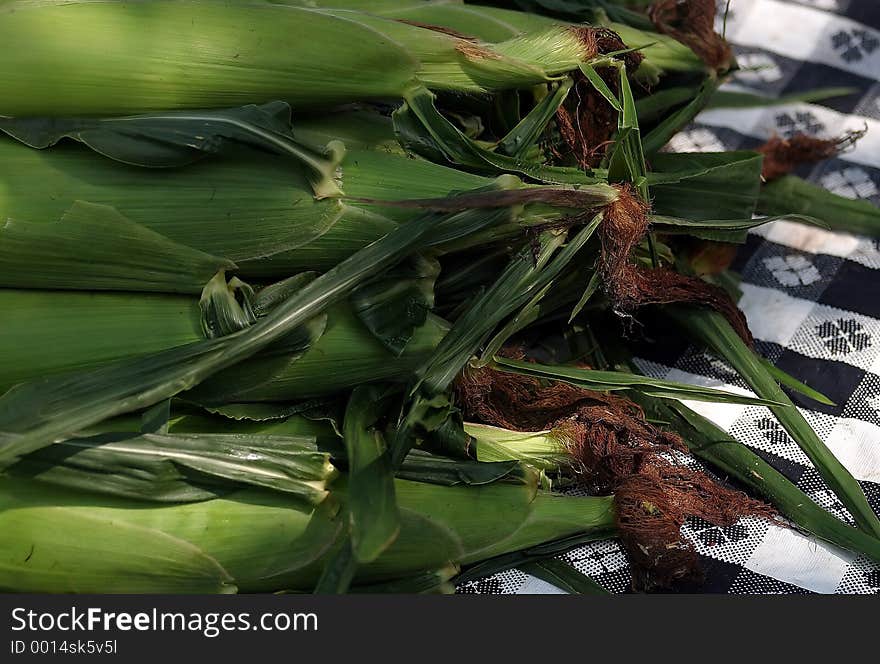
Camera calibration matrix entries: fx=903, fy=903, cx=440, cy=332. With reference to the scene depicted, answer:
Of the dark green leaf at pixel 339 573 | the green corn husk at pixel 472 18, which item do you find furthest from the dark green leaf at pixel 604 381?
the green corn husk at pixel 472 18

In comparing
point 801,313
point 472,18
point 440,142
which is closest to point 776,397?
point 801,313

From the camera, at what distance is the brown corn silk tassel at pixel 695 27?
1.55m

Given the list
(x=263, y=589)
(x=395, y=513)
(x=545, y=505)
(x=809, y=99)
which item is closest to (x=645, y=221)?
(x=545, y=505)

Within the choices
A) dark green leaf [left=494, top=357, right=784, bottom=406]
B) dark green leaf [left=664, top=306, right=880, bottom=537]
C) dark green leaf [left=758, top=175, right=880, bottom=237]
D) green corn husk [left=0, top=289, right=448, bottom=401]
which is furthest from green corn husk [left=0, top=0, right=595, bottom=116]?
dark green leaf [left=758, top=175, right=880, bottom=237]

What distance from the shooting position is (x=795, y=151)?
1744mm

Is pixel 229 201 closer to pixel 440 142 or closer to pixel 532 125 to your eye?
pixel 440 142

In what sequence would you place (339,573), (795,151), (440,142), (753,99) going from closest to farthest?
(339,573)
(440,142)
(795,151)
(753,99)

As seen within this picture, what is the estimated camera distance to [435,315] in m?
1.20

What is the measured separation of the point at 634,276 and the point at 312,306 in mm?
455

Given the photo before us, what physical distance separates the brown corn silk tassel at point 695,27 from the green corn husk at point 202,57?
0.55 meters

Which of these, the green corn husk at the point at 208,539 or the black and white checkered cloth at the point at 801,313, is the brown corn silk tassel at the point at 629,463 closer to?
the black and white checkered cloth at the point at 801,313

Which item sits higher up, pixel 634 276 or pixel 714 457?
pixel 634 276

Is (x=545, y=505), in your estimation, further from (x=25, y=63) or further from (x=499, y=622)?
(x=25, y=63)

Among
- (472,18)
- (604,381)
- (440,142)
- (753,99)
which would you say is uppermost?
(753,99)
